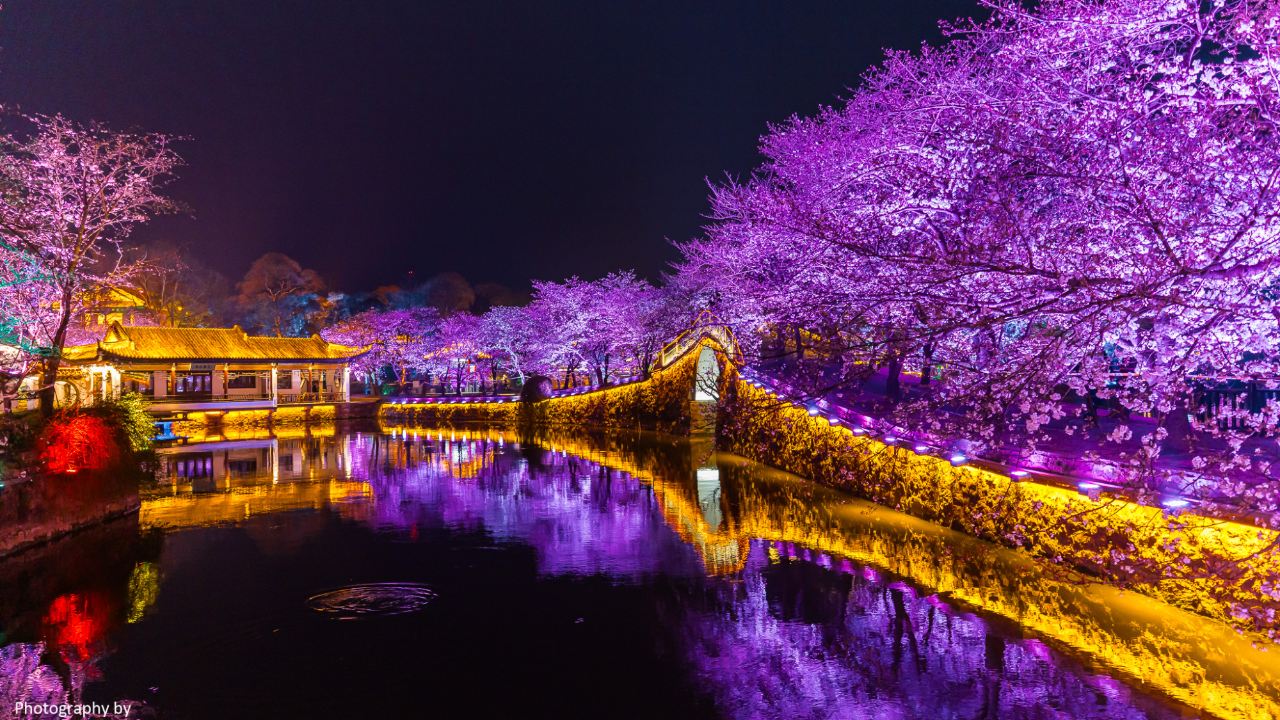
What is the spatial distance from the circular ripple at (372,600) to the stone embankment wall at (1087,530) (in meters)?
3.65

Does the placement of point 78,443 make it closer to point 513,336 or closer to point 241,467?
point 241,467

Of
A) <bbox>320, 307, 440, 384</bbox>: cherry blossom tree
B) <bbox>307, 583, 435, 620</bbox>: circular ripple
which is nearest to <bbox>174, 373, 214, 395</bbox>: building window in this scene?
<bbox>320, 307, 440, 384</bbox>: cherry blossom tree

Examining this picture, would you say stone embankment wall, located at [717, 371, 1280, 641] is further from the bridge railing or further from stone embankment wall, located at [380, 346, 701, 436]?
stone embankment wall, located at [380, 346, 701, 436]

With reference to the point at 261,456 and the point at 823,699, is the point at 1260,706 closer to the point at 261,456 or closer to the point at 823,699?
the point at 823,699

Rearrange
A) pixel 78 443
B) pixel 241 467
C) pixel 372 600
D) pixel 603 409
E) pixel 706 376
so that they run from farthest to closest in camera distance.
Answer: pixel 603 409 < pixel 706 376 < pixel 241 467 < pixel 78 443 < pixel 372 600

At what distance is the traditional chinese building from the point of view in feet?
110

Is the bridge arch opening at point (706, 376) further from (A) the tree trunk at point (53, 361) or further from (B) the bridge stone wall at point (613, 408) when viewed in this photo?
(A) the tree trunk at point (53, 361)

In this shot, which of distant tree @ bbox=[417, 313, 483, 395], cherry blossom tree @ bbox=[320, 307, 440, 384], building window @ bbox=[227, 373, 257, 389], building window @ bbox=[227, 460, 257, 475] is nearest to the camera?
building window @ bbox=[227, 460, 257, 475]

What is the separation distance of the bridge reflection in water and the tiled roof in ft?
72.8

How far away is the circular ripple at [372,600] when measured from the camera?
271 inches

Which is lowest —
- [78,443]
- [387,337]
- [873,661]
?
[873,661]

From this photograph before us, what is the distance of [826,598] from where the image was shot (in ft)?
23.3

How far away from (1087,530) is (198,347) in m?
39.3

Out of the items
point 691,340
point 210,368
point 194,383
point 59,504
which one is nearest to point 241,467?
point 59,504
